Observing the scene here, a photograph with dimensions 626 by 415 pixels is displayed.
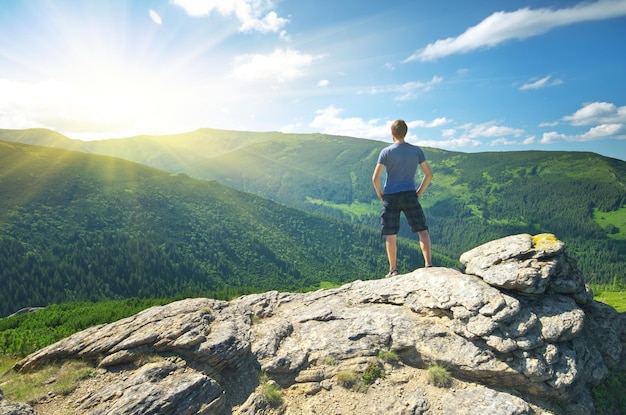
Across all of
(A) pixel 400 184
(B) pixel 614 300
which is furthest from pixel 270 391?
(B) pixel 614 300

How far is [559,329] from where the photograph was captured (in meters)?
12.9

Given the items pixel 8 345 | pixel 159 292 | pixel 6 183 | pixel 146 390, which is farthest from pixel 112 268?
pixel 146 390

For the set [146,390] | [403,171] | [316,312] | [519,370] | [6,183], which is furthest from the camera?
[6,183]

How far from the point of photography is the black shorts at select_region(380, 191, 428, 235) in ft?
50.3

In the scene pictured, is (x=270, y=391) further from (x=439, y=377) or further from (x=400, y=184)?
(x=400, y=184)

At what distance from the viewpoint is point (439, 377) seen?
12.3 m

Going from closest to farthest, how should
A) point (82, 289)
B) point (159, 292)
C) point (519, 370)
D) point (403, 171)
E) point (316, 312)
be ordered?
point (519, 370), point (403, 171), point (316, 312), point (82, 289), point (159, 292)

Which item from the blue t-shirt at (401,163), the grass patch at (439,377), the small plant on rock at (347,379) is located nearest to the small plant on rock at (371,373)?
the small plant on rock at (347,379)

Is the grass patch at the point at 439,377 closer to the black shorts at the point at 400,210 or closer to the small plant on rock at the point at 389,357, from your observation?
the small plant on rock at the point at 389,357

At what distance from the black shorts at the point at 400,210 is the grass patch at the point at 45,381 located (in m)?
13.0

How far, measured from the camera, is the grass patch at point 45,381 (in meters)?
10.4

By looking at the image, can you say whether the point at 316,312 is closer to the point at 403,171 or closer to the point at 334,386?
the point at 334,386

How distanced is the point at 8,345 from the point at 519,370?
23760 mm

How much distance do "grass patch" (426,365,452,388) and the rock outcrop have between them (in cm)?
29
